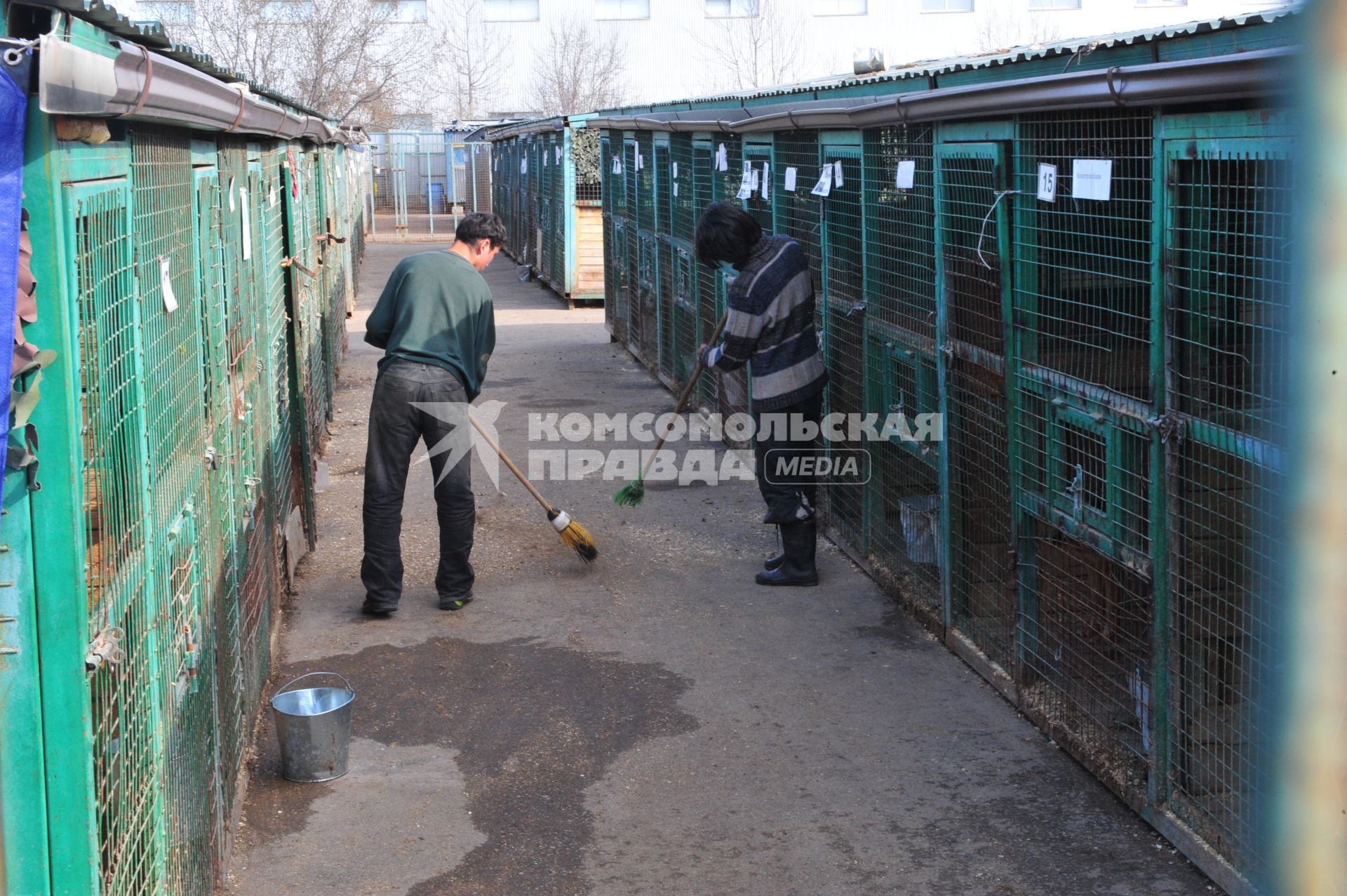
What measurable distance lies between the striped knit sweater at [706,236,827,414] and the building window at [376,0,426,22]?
3933cm

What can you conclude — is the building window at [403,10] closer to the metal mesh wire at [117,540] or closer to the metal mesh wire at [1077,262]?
the metal mesh wire at [1077,262]

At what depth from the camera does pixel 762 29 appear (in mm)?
45969

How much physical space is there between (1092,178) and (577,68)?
4415cm

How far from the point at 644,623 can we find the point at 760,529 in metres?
1.73

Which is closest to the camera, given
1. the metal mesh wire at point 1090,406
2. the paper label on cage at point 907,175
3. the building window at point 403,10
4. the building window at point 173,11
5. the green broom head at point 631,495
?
the metal mesh wire at point 1090,406

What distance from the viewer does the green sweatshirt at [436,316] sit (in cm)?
653

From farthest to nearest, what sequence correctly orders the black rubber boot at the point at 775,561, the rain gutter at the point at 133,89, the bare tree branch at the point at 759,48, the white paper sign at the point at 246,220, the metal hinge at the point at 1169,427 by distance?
the bare tree branch at the point at 759,48
the black rubber boot at the point at 775,561
the white paper sign at the point at 246,220
the metal hinge at the point at 1169,427
the rain gutter at the point at 133,89

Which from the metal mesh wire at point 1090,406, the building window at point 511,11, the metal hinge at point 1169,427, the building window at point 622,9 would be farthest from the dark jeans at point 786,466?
the building window at point 511,11

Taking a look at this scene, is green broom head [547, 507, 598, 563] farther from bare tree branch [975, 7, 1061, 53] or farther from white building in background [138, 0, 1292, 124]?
bare tree branch [975, 7, 1061, 53]

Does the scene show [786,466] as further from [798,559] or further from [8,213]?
[8,213]

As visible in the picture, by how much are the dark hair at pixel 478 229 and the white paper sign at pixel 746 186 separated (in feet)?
7.31

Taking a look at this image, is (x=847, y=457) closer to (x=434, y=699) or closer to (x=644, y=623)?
(x=644, y=623)

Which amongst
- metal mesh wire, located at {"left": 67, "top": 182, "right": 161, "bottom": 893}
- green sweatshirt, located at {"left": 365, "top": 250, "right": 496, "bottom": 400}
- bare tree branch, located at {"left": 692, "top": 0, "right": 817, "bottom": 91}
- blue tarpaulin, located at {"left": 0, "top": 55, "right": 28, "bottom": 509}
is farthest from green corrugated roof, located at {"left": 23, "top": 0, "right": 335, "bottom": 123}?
bare tree branch, located at {"left": 692, "top": 0, "right": 817, "bottom": 91}

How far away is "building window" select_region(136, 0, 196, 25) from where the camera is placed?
3145cm
